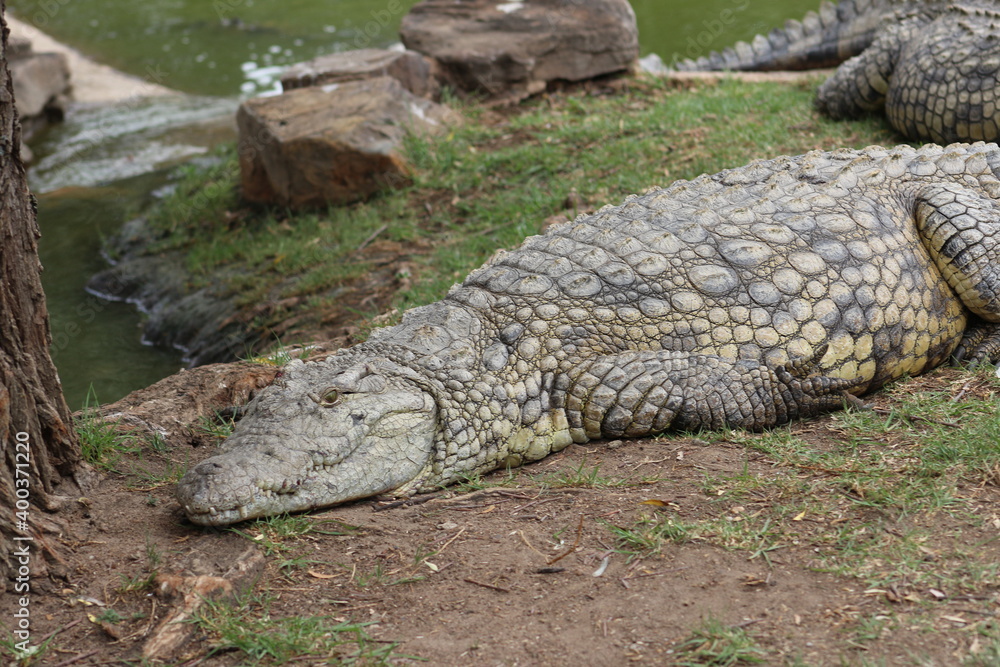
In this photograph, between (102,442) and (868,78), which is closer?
(102,442)

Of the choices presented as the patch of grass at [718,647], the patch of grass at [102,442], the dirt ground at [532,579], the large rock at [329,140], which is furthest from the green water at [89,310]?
the patch of grass at [718,647]

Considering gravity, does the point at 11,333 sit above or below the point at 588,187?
above

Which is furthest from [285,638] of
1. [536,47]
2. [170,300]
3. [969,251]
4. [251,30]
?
[251,30]

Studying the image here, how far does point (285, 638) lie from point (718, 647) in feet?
3.86

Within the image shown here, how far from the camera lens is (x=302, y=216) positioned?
25.4 feet

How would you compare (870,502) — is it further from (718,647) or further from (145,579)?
(145,579)

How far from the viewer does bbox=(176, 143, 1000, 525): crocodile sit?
3320 mm

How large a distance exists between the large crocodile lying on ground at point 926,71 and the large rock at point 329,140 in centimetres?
346

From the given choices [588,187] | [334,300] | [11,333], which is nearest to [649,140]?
[588,187]

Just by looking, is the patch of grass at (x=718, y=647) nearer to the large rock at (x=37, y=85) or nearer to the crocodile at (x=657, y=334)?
the crocodile at (x=657, y=334)

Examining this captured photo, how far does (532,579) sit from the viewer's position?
111 inches

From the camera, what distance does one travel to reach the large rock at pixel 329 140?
24.7 feet

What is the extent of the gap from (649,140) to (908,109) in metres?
1.83

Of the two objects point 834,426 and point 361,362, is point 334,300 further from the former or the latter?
point 834,426
